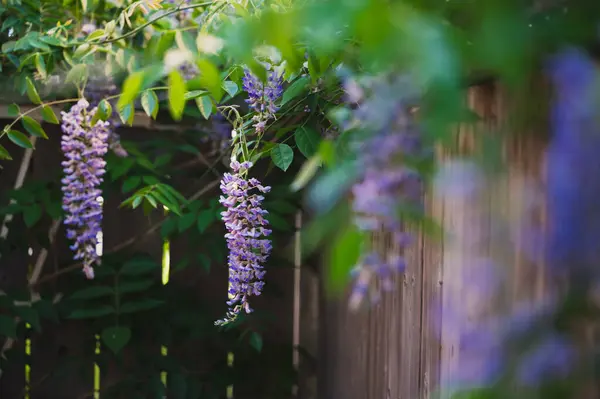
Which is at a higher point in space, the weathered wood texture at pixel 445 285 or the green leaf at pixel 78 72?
the green leaf at pixel 78 72

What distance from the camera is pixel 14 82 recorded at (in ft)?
7.52

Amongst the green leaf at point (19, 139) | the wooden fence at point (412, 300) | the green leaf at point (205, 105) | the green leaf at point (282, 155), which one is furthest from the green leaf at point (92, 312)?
the green leaf at point (282, 155)

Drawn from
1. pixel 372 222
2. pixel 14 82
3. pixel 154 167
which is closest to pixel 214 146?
pixel 154 167

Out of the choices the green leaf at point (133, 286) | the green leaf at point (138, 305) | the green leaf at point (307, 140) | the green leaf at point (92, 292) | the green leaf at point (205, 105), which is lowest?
the green leaf at point (138, 305)

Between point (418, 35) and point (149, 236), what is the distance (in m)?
2.32

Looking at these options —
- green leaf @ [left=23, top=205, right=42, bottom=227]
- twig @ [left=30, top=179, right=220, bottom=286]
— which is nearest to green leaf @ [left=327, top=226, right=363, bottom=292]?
green leaf @ [left=23, top=205, right=42, bottom=227]

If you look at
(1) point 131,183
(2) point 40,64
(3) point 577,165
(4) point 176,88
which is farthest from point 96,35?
(3) point 577,165

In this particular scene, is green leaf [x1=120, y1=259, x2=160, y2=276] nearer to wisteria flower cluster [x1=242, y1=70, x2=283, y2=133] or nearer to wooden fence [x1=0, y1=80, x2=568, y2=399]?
wooden fence [x1=0, y1=80, x2=568, y2=399]

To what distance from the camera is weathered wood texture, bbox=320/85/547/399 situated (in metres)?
0.69

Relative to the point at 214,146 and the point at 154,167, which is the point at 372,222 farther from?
the point at 214,146

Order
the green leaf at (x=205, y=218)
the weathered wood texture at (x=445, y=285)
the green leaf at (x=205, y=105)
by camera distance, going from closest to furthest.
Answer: the weathered wood texture at (x=445, y=285)
the green leaf at (x=205, y=105)
the green leaf at (x=205, y=218)

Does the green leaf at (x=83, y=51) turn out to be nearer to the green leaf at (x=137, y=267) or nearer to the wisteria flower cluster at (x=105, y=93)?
the wisteria flower cluster at (x=105, y=93)

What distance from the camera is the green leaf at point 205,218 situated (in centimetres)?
224

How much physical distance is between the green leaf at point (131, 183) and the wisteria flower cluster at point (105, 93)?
11 centimetres
